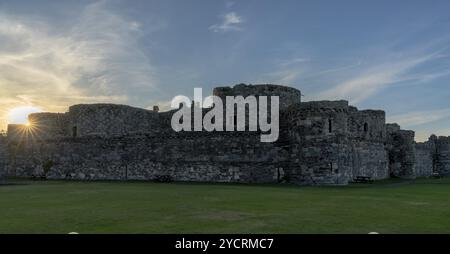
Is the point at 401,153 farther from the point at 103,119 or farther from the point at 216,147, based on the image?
the point at 103,119

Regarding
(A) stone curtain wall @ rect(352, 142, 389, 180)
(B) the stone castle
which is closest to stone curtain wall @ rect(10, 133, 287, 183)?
(B) the stone castle

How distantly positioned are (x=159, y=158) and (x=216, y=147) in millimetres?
4366

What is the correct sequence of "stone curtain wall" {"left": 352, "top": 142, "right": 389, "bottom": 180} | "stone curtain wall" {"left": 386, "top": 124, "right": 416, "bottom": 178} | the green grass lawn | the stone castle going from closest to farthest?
the green grass lawn
the stone castle
"stone curtain wall" {"left": 352, "top": 142, "right": 389, "bottom": 180}
"stone curtain wall" {"left": 386, "top": 124, "right": 416, "bottom": 178}

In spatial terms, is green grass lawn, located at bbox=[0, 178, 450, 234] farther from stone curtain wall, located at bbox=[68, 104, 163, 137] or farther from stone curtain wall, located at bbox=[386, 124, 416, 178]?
stone curtain wall, located at bbox=[386, 124, 416, 178]

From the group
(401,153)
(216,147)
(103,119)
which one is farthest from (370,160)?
(103,119)

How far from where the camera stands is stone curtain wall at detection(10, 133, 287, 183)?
95.7 feet

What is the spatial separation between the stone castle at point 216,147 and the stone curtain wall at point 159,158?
0.21 ft

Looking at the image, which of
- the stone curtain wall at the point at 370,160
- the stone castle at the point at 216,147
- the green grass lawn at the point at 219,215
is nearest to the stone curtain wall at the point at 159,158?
the stone castle at the point at 216,147

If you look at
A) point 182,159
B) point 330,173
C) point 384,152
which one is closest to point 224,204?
point 330,173

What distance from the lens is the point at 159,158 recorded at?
104 ft

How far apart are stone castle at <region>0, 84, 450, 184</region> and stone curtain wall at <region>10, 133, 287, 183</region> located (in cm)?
6

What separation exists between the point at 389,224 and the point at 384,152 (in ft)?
98.7

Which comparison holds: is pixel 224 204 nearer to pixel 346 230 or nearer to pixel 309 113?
pixel 346 230
